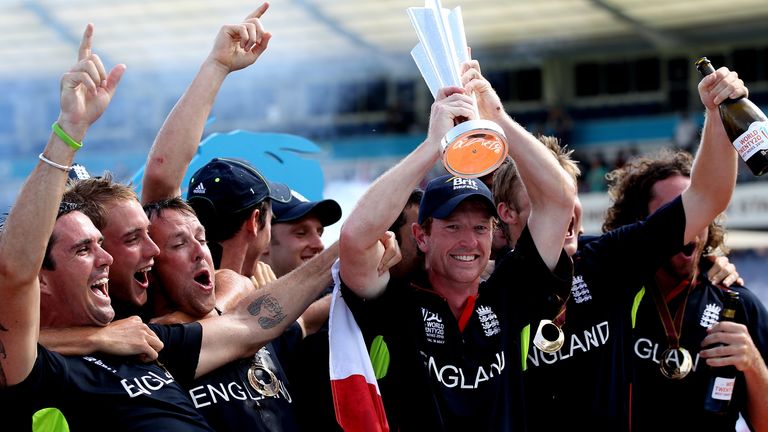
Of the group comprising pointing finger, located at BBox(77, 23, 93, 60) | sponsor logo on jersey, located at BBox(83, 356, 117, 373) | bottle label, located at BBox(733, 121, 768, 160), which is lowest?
sponsor logo on jersey, located at BBox(83, 356, 117, 373)

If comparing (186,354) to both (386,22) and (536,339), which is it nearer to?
(536,339)

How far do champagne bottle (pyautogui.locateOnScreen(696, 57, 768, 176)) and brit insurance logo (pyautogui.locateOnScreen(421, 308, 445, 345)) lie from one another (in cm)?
105

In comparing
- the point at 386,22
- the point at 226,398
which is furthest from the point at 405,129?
the point at 226,398

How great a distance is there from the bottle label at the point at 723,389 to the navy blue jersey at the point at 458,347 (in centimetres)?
75

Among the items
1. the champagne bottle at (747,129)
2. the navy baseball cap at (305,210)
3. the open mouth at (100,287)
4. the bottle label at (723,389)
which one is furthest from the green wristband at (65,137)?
the bottle label at (723,389)

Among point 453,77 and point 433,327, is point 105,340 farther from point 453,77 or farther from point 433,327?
point 453,77

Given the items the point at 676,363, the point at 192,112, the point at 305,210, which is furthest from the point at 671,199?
the point at 192,112

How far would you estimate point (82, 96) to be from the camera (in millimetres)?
2943

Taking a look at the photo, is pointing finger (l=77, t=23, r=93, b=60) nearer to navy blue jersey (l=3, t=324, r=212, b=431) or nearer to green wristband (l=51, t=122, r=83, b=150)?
green wristband (l=51, t=122, r=83, b=150)

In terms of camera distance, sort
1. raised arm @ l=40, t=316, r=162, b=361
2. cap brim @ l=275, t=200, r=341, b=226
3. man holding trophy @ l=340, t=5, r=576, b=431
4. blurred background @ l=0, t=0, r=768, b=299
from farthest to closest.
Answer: blurred background @ l=0, t=0, r=768, b=299, cap brim @ l=275, t=200, r=341, b=226, man holding trophy @ l=340, t=5, r=576, b=431, raised arm @ l=40, t=316, r=162, b=361

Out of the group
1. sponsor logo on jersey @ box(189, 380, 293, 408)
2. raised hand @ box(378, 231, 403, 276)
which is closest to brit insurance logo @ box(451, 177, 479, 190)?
raised hand @ box(378, 231, 403, 276)

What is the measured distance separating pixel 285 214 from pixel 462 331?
1347mm

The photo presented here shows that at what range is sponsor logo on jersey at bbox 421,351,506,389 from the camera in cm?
352

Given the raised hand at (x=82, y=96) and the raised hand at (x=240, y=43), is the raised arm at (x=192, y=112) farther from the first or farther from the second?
the raised hand at (x=82, y=96)
